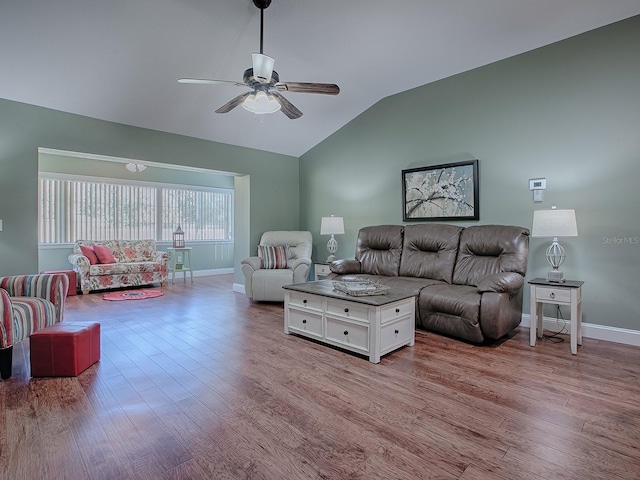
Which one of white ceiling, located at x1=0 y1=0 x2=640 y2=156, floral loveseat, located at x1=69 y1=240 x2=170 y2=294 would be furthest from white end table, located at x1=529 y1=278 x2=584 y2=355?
floral loveseat, located at x1=69 y1=240 x2=170 y2=294

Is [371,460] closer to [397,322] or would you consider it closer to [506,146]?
[397,322]

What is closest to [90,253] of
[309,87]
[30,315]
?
[30,315]

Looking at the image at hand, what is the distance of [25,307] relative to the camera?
103 inches

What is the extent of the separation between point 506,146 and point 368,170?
196cm

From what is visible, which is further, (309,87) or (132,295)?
(132,295)

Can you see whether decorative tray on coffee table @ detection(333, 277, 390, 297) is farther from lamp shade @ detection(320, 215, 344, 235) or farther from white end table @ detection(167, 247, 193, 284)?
white end table @ detection(167, 247, 193, 284)

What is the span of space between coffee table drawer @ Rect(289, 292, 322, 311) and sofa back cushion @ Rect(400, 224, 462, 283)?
1.50 meters

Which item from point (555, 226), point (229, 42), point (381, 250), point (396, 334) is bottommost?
point (396, 334)

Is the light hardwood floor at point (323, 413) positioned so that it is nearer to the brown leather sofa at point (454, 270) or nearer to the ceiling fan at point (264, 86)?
the brown leather sofa at point (454, 270)

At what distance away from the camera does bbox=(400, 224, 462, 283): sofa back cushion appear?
395cm

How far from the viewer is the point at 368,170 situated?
5.26m

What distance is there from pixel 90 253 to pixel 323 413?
5638 millimetres

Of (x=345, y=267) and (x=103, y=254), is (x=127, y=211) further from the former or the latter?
(x=345, y=267)

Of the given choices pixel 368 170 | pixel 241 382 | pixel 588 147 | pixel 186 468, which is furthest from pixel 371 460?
pixel 368 170
